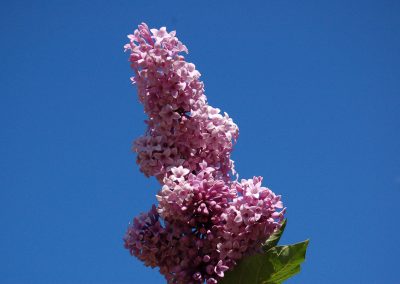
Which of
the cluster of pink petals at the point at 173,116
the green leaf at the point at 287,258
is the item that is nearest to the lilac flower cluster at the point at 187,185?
the cluster of pink petals at the point at 173,116

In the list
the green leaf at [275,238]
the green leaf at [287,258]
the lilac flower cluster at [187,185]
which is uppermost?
the lilac flower cluster at [187,185]

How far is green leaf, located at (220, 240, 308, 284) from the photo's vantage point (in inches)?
152

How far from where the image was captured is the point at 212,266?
385 cm

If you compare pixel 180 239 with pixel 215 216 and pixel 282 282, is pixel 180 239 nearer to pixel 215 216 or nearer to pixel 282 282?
pixel 215 216

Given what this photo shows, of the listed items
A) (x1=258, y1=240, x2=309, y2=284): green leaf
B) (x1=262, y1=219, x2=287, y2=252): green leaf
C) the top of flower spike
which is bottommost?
(x1=258, y1=240, x2=309, y2=284): green leaf

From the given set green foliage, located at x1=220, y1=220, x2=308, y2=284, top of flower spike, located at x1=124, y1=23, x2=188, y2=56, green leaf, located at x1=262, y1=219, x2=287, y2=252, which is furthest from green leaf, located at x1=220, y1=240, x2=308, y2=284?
top of flower spike, located at x1=124, y1=23, x2=188, y2=56

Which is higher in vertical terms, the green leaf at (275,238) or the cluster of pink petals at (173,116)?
the cluster of pink petals at (173,116)

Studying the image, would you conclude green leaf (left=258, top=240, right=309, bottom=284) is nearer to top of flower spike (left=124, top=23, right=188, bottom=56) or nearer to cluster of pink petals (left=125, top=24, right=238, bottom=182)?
cluster of pink petals (left=125, top=24, right=238, bottom=182)

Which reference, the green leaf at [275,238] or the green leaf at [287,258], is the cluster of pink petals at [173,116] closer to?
the green leaf at [275,238]

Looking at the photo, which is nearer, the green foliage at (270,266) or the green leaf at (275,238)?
the green foliage at (270,266)

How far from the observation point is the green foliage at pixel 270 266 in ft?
12.7

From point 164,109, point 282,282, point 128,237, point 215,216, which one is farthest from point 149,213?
point 282,282

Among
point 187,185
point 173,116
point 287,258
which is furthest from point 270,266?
point 173,116

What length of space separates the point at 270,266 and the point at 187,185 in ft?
2.64
